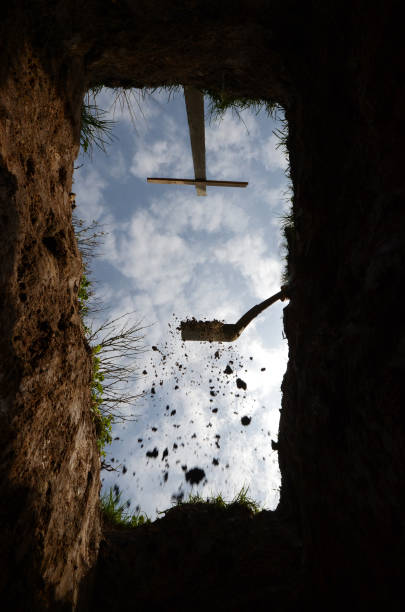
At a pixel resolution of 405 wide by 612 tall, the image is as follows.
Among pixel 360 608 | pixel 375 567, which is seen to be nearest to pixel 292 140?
pixel 375 567

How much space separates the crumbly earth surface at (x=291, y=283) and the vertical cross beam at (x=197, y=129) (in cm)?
53

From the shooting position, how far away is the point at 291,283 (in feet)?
Result: 8.91

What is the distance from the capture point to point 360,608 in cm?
131

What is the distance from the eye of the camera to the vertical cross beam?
3299 millimetres

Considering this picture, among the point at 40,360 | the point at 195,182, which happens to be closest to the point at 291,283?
the point at 40,360

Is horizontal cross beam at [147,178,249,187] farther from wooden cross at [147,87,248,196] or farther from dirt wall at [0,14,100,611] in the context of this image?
dirt wall at [0,14,100,611]

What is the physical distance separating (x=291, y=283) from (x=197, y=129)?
8.32 ft

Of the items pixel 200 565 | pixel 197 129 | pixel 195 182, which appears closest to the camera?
pixel 200 565

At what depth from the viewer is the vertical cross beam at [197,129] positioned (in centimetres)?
330

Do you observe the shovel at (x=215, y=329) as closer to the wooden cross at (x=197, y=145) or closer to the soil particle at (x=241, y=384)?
the soil particle at (x=241, y=384)

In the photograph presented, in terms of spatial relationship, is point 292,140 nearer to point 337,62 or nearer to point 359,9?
point 337,62

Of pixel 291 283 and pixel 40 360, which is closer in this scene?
pixel 40 360

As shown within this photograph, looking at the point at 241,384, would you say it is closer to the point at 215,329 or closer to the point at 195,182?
the point at 215,329

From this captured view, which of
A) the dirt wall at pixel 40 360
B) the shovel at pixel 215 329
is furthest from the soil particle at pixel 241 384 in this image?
the dirt wall at pixel 40 360
